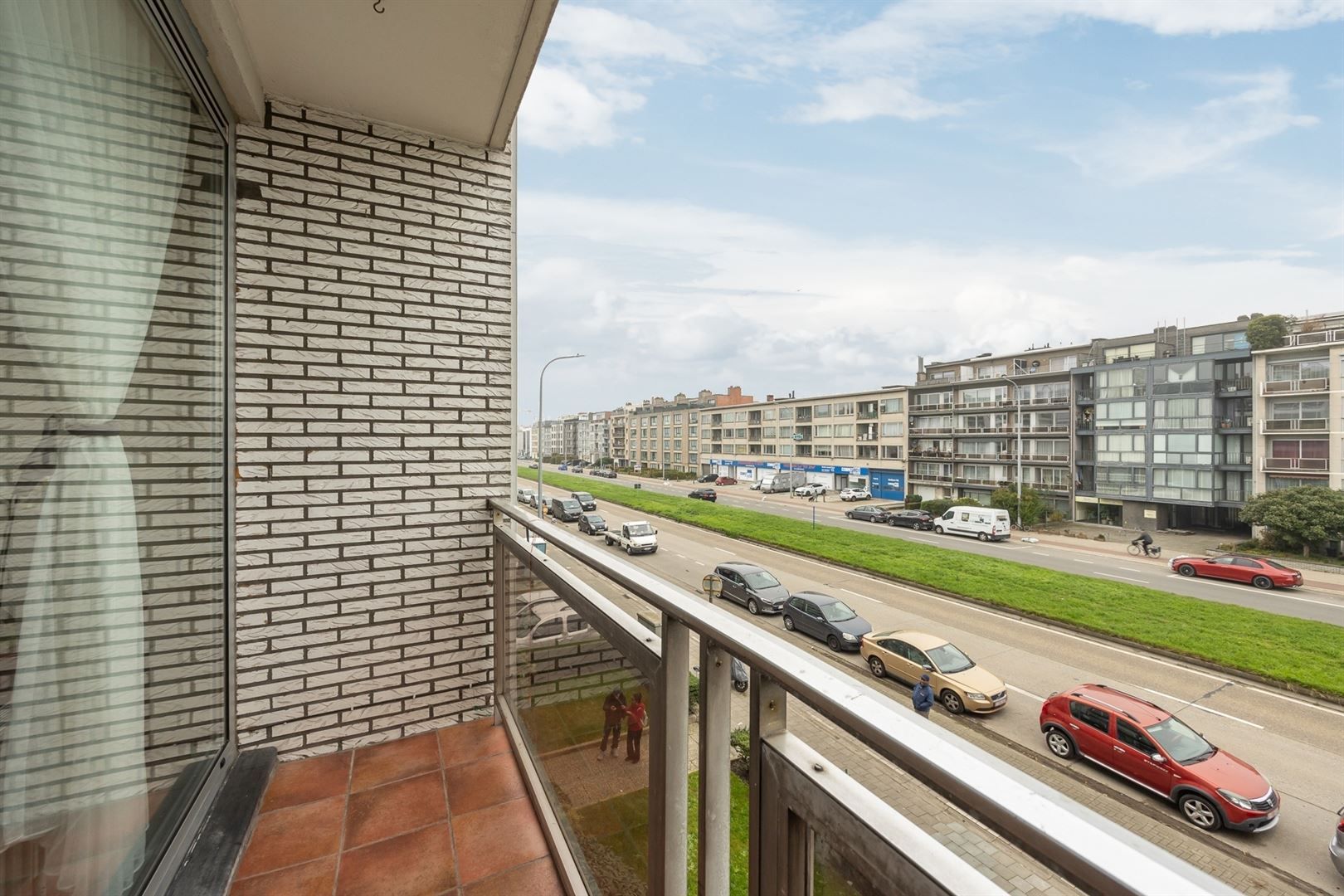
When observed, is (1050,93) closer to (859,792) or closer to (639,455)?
(859,792)

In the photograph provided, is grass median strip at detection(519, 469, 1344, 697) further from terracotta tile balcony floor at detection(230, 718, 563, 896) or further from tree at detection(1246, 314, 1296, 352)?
tree at detection(1246, 314, 1296, 352)

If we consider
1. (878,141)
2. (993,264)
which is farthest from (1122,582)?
(993,264)

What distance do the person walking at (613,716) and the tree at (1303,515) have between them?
16.2ft

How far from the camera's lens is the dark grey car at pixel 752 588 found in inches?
92.2

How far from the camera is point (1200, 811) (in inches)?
50.2

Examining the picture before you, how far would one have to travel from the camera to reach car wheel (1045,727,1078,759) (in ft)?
4.97

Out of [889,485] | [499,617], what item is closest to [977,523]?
[499,617]

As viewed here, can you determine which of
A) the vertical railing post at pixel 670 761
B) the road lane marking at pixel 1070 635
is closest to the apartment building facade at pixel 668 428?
the road lane marking at pixel 1070 635

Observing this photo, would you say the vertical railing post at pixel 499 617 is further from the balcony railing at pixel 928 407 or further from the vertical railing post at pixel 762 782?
the balcony railing at pixel 928 407

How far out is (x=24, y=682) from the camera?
1.00 metres

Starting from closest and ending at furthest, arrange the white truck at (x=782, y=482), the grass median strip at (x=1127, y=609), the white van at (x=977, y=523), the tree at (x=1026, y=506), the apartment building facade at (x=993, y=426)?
1. the grass median strip at (x=1127, y=609)
2. the white van at (x=977, y=523)
3. the tree at (x=1026, y=506)
4. the apartment building facade at (x=993, y=426)
5. the white truck at (x=782, y=482)

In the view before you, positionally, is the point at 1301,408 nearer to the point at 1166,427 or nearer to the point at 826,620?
the point at 1166,427

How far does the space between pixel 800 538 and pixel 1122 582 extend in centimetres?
244

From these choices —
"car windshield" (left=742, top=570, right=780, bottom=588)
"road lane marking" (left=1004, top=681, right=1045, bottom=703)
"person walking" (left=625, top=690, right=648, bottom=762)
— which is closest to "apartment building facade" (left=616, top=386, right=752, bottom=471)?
"car windshield" (left=742, top=570, right=780, bottom=588)
